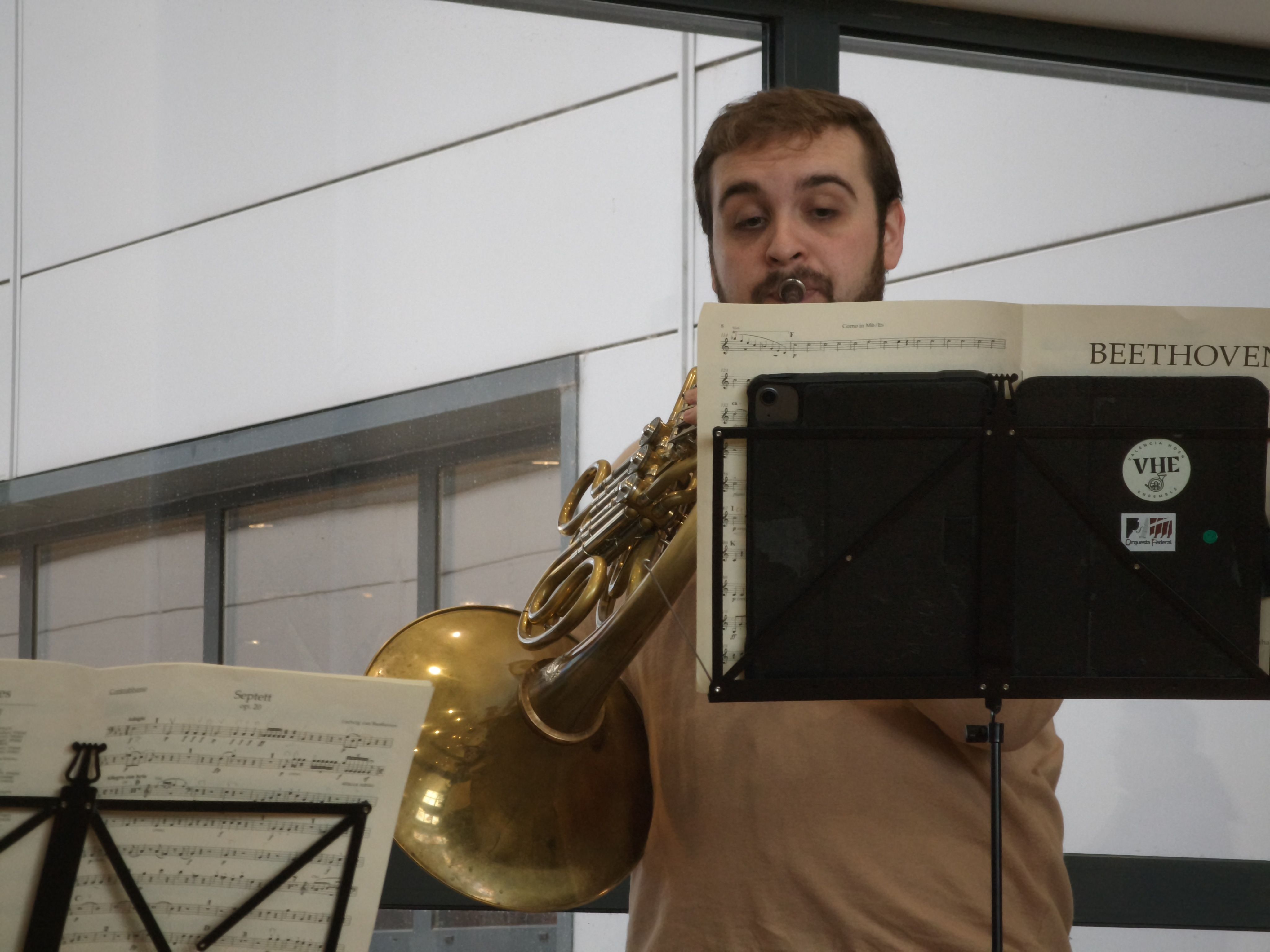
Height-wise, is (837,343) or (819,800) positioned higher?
(837,343)

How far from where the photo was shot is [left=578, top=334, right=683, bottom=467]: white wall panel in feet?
9.75

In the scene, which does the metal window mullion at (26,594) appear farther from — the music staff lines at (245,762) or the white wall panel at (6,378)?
the music staff lines at (245,762)

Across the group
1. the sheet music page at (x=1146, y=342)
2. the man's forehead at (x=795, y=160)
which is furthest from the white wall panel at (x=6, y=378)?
the sheet music page at (x=1146, y=342)

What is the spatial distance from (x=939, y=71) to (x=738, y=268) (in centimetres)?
146

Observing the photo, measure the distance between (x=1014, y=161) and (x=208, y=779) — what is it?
254cm

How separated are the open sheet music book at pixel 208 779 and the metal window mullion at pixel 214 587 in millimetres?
1376

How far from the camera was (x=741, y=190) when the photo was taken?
6.62ft

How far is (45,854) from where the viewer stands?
4.32 feet

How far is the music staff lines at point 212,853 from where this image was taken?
4.42ft

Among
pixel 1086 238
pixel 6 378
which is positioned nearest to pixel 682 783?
pixel 6 378

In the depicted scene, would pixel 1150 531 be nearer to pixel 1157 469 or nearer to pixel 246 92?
pixel 1157 469

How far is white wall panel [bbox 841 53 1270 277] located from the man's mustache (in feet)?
4.27

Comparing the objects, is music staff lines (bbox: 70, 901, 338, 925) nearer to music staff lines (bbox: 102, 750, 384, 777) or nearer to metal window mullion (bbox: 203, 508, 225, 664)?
music staff lines (bbox: 102, 750, 384, 777)

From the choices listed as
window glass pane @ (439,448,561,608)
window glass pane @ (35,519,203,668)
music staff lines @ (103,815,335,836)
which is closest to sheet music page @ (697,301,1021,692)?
music staff lines @ (103,815,335,836)
